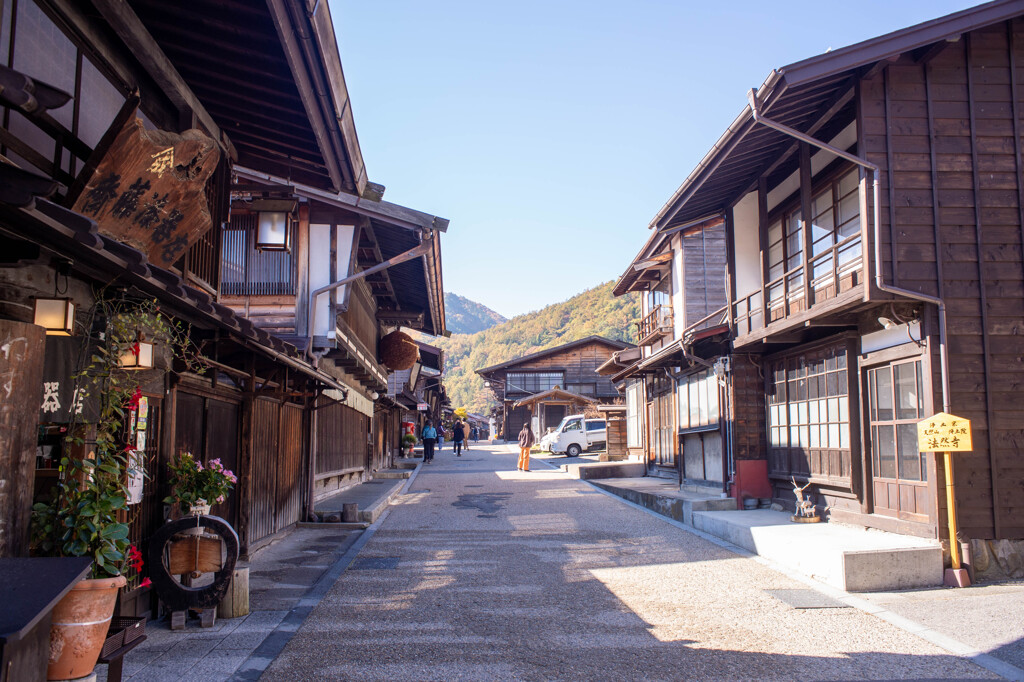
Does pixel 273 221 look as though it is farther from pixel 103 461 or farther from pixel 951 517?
pixel 951 517

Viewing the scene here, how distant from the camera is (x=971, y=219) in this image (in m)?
9.48

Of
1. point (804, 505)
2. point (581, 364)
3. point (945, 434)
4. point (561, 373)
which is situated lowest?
point (804, 505)

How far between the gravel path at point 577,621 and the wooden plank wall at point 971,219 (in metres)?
2.92

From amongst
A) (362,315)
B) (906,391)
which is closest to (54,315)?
(906,391)

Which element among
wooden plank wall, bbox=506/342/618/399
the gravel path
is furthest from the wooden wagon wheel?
wooden plank wall, bbox=506/342/618/399

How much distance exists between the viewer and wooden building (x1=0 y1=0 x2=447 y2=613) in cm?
445

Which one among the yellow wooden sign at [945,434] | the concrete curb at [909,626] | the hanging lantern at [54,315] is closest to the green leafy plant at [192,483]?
the hanging lantern at [54,315]

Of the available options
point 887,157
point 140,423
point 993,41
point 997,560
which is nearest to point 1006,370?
point 997,560

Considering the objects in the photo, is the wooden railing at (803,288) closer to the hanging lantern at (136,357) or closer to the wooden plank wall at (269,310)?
the wooden plank wall at (269,310)

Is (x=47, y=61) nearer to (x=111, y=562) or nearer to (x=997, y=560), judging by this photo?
(x=111, y=562)

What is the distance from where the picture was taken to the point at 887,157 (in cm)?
960

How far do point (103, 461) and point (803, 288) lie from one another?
10.1m

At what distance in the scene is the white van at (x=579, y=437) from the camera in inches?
1490

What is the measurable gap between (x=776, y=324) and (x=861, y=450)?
2.35 m
